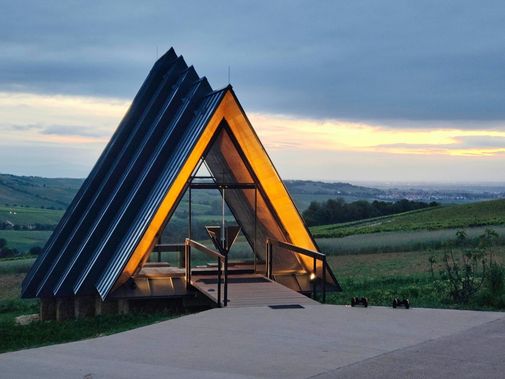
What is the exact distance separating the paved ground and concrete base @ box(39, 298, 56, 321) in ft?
14.4

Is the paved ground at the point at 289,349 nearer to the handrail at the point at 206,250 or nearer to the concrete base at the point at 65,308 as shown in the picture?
the handrail at the point at 206,250

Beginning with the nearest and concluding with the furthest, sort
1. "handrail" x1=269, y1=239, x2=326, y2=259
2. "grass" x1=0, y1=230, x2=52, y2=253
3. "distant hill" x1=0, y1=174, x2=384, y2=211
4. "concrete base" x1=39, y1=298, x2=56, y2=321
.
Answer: "handrail" x1=269, y1=239, x2=326, y2=259
"concrete base" x1=39, y1=298, x2=56, y2=321
"grass" x1=0, y1=230, x2=52, y2=253
"distant hill" x1=0, y1=174, x2=384, y2=211

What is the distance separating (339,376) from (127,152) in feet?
27.9

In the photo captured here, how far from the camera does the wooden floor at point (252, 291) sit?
11016mm

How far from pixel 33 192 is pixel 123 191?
82.5 meters

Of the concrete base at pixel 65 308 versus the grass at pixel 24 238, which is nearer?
the concrete base at pixel 65 308

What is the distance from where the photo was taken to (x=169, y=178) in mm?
12273

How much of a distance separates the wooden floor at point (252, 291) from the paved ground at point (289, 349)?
1.02 metres

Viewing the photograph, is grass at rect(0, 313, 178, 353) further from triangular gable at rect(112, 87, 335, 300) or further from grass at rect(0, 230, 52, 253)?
grass at rect(0, 230, 52, 253)

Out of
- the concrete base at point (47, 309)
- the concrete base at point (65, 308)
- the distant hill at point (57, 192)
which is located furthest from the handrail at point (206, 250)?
the distant hill at point (57, 192)

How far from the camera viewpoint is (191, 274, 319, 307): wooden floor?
36.1ft

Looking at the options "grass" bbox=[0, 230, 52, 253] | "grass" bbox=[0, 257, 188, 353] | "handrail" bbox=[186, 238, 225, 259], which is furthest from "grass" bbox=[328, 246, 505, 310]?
"grass" bbox=[0, 230, 52, 253]

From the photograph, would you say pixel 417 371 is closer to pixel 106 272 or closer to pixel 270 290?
pixel 270 290

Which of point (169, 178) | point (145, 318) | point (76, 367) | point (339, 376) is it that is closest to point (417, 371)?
point (339, 376)
